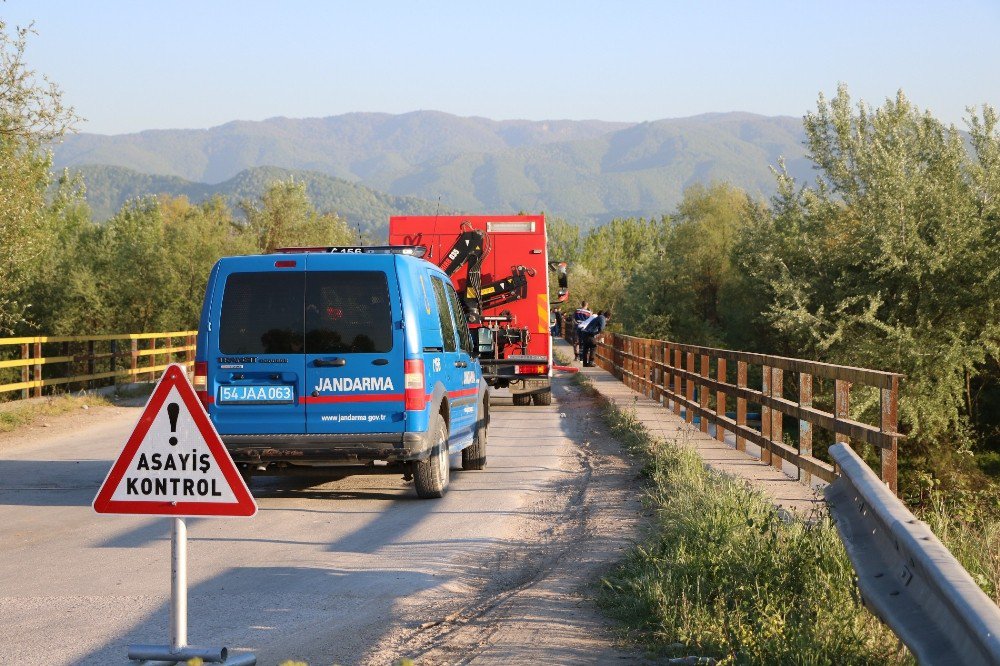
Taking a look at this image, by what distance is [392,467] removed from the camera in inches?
430

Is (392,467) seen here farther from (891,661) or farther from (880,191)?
(880,191)

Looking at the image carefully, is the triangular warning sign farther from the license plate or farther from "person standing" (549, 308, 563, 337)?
"person standing" (549, 308, 563, 337)

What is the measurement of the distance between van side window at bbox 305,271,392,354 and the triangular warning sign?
4775mm

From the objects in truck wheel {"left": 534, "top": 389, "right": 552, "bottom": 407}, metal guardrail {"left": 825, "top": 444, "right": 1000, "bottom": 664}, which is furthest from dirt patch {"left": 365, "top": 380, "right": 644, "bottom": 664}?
truck wheel {"left": 534, "top": 389, "right": 552, "bottom": 407}

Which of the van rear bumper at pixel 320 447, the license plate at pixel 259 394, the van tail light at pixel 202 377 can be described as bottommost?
the van rear bumper at pixel 320 447

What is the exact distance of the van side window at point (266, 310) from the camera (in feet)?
34.3

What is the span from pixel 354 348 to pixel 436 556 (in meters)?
2.71

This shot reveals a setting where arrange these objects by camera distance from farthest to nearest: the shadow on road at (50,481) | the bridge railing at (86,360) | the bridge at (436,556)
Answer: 1. the bridge railing at (86,360)
2. the shadow on road at (50,481)
3. the bridge at (436,556)

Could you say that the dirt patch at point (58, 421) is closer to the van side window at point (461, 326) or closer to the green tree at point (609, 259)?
the van side window at point (461, 326)

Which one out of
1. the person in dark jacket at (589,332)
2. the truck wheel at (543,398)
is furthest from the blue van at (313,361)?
the person in dark jacket at (589,332)

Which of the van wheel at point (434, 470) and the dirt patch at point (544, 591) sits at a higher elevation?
the van wheel at point (434, 470)

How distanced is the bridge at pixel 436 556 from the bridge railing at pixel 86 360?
7.94 m

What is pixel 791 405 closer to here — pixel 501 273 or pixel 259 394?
pixel 259 394

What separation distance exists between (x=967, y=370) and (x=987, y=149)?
4.99 meters
